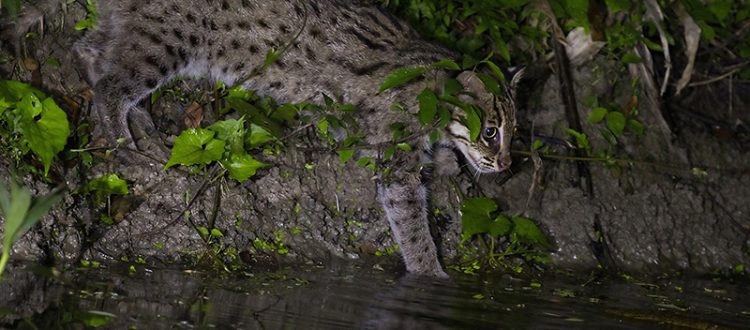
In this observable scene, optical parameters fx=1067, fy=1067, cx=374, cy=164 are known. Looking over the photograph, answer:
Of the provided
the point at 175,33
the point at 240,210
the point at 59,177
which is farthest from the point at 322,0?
the point at 59,177

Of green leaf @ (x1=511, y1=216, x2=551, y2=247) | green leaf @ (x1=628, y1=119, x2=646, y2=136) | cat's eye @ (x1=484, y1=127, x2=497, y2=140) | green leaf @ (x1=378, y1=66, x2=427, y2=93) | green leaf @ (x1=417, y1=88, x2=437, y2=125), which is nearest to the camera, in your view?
green leaf @ (x1=417, y1=88, x2=437, y2=125)

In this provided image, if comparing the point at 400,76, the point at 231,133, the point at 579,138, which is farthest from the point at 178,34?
the point at 579,138

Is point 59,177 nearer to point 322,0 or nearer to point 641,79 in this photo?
point 322,0

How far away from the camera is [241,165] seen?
5738mm

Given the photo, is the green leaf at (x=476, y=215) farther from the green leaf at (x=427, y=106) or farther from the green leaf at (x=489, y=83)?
the green leaf at (x=427, y=106)

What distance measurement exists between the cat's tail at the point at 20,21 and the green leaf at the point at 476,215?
2661 mm

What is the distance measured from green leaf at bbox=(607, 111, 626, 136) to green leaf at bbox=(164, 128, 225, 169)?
2806 mm

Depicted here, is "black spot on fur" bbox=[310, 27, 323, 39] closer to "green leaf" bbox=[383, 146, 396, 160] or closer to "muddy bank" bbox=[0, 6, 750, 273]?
"muddy bank" bbox=[0, 6, 750, 273]

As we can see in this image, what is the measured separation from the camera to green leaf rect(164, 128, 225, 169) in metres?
5.57

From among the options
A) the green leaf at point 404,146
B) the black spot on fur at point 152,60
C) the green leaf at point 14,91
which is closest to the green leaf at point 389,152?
the green leaf at point 404,146

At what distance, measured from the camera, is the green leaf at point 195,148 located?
18.3ft

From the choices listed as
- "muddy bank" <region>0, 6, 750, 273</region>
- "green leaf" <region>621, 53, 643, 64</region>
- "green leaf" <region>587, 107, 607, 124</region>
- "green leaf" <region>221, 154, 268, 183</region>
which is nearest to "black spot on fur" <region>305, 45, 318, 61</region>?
"muddy bank" <region>0, 6, 750, 273</region>

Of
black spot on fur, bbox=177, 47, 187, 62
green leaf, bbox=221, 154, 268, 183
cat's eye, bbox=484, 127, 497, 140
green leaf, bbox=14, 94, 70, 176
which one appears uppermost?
black spot on fur, bbox=177, 47, 187, 62

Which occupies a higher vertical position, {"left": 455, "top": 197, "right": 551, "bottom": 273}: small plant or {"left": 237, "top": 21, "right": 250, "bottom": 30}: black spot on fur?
{"left": 237, "top": 21, "right": 250, "bottom": 30}: black spot on fur
